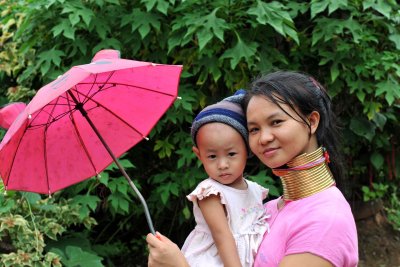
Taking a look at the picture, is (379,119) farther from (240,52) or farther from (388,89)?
(240,52)

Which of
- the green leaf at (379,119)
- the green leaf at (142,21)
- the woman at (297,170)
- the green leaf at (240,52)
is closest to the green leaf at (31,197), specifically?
the green leaf at (142,21)

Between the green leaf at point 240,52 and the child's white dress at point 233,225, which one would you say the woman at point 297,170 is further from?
the green leaf at point 240,52

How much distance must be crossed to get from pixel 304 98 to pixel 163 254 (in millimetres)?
651

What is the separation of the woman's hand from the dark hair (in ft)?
1.78

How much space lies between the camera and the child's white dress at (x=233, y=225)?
7.20 feet

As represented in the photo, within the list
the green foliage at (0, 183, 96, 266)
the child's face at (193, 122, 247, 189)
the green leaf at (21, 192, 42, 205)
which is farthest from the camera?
the green leaf at (21, 192, 42, 205)

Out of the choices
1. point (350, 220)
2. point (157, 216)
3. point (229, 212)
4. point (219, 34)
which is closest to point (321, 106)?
point (350, 220)

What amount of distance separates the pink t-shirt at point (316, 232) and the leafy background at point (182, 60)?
2141 mm

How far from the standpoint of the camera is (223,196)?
2283 mm

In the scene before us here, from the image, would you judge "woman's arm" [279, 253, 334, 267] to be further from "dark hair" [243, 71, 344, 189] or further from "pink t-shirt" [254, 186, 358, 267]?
"dark hair" [243, 71, 344, 189]

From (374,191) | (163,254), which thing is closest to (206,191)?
(163,254)

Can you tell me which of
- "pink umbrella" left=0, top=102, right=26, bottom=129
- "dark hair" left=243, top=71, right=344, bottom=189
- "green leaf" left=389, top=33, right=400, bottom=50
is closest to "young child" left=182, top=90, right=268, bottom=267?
"dark hair" left=243, top=71, right=344, bottom=189

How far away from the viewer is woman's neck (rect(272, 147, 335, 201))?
76.9 inches

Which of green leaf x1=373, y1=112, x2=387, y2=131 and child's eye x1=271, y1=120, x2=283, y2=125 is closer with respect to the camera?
child's eye x1=271, y1=120, x2=283, y2=125
